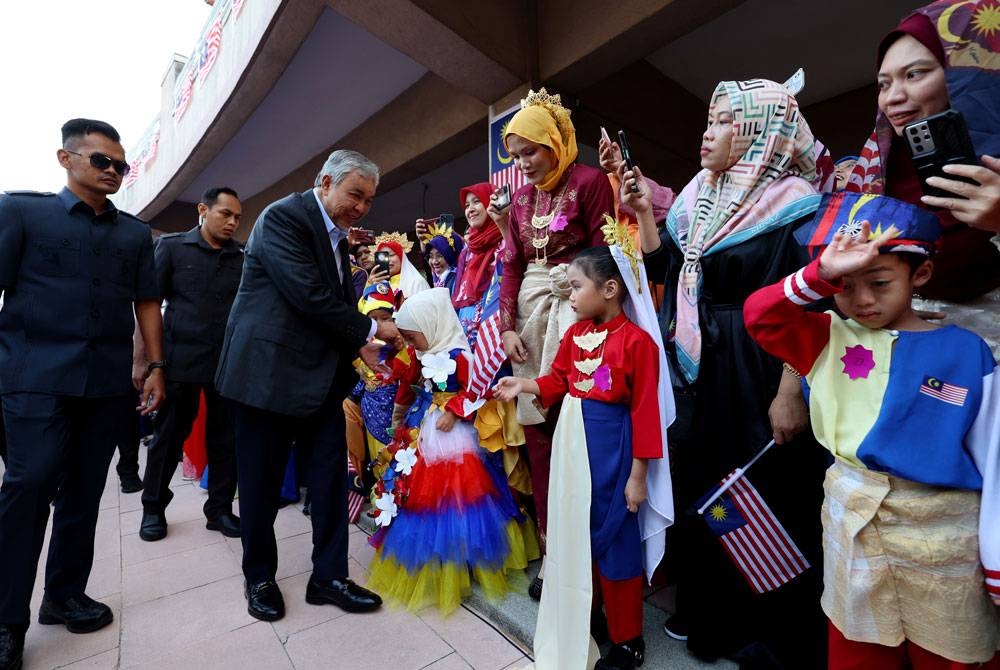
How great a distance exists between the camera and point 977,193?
3.16 ft

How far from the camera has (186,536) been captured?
10.3 feet

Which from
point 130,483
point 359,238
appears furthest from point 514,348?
point 130,483

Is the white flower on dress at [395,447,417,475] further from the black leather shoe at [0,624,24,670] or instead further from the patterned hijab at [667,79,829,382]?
the black leather shoe at [0,624,24,670]

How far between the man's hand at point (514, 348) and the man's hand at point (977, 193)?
5.24 feet

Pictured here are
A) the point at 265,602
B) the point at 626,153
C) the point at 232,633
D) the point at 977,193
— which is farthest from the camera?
the point at 265,602

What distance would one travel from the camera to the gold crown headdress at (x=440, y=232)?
3896 millimetres

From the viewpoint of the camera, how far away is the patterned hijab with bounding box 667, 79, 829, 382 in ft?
5.27

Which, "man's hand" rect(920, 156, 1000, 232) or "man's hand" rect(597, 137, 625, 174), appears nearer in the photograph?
"man's hand" rect(920, 156, 1000, 232)

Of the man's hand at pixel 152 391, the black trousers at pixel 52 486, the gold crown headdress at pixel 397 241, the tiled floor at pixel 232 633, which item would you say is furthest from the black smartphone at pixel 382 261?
the tiled floor at pixel 232 633

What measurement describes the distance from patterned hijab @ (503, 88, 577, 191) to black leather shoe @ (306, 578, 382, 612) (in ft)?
6.85

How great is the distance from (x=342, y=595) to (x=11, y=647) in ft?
3.95

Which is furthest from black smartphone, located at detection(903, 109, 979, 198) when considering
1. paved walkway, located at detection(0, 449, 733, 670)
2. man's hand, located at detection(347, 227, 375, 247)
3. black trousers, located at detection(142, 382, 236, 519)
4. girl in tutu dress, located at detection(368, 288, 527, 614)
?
man's hand, located at detection(347, 227, 375, 247)

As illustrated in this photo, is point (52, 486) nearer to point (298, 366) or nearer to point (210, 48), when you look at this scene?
point (298, 366)

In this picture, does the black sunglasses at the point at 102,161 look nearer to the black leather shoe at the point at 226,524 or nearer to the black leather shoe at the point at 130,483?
the black leather shoe at the point at 226,524
